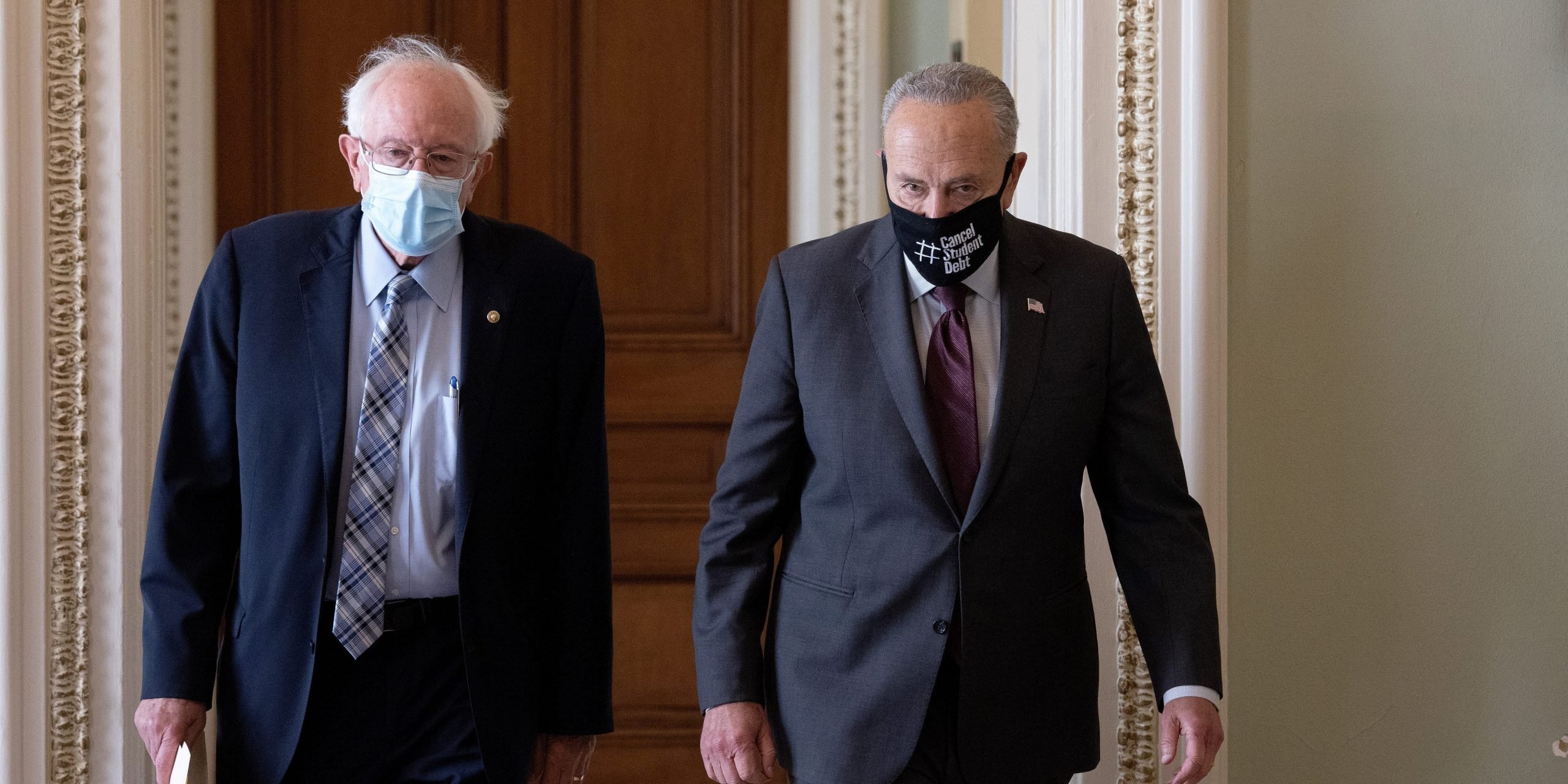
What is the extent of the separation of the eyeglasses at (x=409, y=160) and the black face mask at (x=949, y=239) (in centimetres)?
64

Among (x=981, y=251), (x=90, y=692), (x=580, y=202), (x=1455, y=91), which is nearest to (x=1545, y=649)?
(x=1455, y=91)

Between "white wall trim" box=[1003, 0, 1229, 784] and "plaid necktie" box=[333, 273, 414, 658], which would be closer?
"plaid necktie" box=[333, 273, 414, 658]

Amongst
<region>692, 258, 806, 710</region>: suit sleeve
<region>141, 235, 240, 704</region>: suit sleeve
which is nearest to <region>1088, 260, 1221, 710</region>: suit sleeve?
<region>692, 258, 806, 710</region>: suit sleeve

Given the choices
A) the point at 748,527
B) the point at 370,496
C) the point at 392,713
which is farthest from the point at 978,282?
the point at 392,713

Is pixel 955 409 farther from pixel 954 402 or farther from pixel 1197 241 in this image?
pixel 1197 241

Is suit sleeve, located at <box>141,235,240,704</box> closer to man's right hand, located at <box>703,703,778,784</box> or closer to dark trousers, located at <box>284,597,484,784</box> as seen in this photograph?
dark trousers, located at <box>284,597,484,784</box>

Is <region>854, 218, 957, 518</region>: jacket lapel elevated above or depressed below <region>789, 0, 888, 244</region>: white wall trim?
below

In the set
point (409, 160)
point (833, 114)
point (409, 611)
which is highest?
point (833, 114)

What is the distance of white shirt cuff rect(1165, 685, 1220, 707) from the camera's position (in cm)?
174

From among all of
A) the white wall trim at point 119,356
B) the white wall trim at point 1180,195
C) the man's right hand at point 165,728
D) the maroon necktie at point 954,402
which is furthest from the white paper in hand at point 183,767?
the white wall trim at point 1180,195

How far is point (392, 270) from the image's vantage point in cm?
186

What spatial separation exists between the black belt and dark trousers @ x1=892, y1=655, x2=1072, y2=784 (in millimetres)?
684

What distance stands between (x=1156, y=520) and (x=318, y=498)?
3.80 ft

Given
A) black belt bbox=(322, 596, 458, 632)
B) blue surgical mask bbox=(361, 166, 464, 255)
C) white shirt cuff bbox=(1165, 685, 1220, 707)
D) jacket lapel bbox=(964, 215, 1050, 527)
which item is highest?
blue surgical mask bbox=(361, 166, 464, 255)
